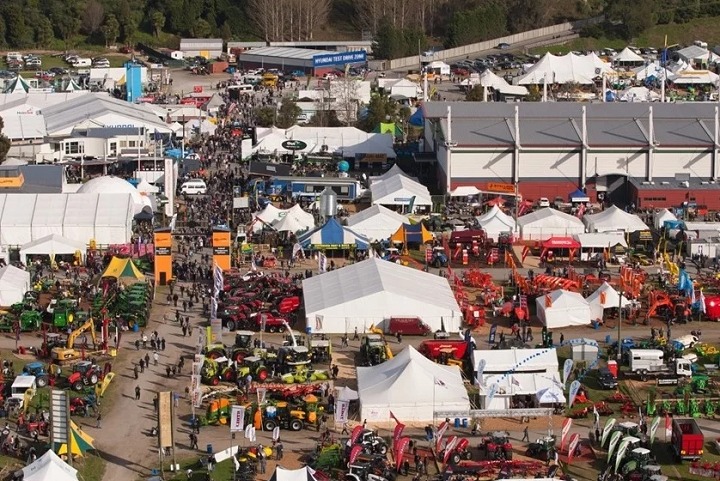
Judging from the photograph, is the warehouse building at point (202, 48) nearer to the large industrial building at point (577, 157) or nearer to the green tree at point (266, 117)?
the green tree at point (266, 117)

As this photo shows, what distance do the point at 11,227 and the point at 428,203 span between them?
537 inches

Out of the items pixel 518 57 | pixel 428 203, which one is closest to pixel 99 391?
pixel 428 203

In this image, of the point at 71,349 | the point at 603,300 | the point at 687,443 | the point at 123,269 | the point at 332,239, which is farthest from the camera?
the point at 332,239

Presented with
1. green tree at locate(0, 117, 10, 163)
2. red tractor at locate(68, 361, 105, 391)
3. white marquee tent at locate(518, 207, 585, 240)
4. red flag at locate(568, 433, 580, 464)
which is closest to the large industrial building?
white marquee tent at locate(518, 207, 585, 240)

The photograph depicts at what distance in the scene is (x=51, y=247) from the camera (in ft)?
128

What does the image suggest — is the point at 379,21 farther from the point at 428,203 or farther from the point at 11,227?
the point at 11,227

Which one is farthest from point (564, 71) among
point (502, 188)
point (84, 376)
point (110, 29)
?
point (84, 376)

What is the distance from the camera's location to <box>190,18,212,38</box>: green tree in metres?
90.3

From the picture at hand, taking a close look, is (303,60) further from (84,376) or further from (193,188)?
(84,376)

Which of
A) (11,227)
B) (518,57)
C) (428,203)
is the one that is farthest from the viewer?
(518,57)

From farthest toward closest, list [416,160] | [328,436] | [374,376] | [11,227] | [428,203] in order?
[416,160] < [428,203] < [11,227] < [374,376] < [328,436]

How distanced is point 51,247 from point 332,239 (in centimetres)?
802

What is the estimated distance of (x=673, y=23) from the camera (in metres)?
90.0

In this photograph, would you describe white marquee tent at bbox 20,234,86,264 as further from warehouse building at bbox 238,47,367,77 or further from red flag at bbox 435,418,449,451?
warehouse building at bbox 238,47,367,77
